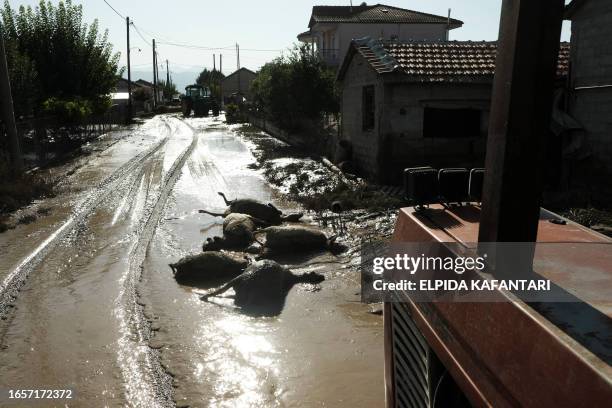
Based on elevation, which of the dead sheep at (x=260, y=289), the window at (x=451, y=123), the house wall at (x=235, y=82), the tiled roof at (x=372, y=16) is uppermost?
the tiled roof at (x=372, y=16)

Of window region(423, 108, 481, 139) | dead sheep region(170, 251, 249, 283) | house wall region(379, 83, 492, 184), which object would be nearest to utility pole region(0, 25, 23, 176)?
dead sheep region(170, 251, 249, 283)

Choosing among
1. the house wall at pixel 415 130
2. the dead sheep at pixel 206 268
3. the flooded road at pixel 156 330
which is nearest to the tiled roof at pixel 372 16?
the house wall at pixel 415 130

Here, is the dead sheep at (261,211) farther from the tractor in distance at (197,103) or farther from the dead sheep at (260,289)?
the tractor in distance at (197,103)

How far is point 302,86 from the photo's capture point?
2297 centimetres

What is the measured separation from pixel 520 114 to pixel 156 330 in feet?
16.3

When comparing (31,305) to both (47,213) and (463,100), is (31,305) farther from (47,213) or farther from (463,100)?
(463,100)

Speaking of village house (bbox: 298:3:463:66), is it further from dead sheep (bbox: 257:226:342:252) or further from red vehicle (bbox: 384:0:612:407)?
red vehicle (bbox: 384:0:612:407)

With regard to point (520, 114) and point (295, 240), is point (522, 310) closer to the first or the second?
point (520, 114)

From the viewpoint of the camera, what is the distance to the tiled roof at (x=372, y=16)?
140 ft

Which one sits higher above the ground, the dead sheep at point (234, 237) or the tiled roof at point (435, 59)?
the tiled roof at point (435, 59)

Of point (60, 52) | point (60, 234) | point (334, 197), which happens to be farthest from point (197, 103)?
point (60, 234)

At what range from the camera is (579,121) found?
11.9m

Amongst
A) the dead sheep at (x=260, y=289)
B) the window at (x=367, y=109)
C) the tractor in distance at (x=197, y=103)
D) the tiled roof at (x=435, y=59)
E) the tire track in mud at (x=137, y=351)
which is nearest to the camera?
the tire track in mud at (x=137, y=351)

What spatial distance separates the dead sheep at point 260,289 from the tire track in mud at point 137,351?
0.98 metres
